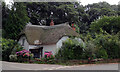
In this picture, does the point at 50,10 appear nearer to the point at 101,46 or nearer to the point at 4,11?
the point at 4,11

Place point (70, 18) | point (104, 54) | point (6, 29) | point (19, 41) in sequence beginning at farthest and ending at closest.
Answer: point (70, 18), point (6, 29), point (19, 41), point (104, 54)

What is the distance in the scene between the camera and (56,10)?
3250 cm

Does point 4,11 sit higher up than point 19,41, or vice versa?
point 4,11

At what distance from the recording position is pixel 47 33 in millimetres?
22188

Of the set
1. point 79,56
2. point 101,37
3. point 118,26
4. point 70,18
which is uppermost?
point 70,18

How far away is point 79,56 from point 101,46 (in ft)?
10.8

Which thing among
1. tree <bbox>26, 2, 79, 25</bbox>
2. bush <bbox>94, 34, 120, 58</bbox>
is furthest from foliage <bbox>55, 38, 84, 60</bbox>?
tree <bbox>26, 2, 79, 25</bbox>

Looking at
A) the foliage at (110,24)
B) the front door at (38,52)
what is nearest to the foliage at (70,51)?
the front door at (38,52)

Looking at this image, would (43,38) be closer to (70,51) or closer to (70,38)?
(70,38)

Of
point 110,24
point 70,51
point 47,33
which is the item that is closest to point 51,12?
point 47,33

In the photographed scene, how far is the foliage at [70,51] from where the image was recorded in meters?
14.2

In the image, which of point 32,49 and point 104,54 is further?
point 32,49

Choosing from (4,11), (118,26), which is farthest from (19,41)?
(118,26)

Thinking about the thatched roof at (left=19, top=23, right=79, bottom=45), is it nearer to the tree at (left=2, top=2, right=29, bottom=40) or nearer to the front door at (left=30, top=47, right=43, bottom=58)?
the front door at (left=30, top=47, right=43, bottom=58)
